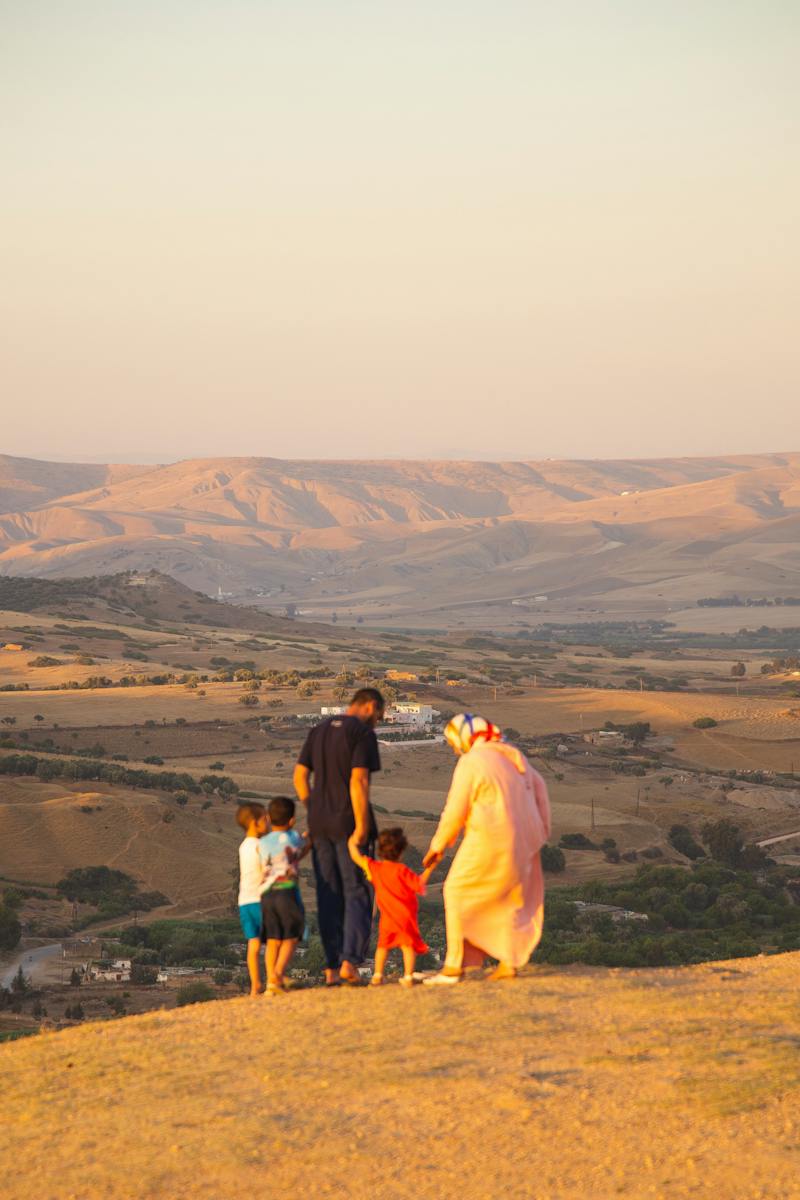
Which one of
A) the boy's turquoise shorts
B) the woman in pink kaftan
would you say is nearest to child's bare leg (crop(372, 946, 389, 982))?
the woman in pink kaftan

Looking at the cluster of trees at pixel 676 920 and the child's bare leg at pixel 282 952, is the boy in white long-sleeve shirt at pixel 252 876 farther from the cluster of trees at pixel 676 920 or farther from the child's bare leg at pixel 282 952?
the cluster of trees at pixel 676 920

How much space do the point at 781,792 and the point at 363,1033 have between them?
43.7 metres

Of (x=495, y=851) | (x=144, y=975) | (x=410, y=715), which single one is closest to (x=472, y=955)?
(x=495, y=851)

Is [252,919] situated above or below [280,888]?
below

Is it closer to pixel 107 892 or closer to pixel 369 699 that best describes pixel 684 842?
pixel 107 892

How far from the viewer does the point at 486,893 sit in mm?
10570

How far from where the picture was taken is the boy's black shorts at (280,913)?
1080 cm

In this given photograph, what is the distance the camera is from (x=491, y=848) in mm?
10453

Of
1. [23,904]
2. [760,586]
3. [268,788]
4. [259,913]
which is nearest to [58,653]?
[268,788]

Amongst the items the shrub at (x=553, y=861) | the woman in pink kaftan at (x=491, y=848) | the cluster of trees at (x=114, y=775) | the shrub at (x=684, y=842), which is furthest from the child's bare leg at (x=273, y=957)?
the cluster of trees at (x=114, y=775)

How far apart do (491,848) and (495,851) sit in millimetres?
33

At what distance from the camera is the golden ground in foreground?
7.33 metres

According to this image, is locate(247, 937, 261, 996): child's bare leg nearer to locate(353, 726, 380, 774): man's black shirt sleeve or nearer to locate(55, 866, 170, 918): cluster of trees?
locate(353, 726, 380, 774): man's black shirt sleeve

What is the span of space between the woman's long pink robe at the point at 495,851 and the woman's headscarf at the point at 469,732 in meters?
0.06
